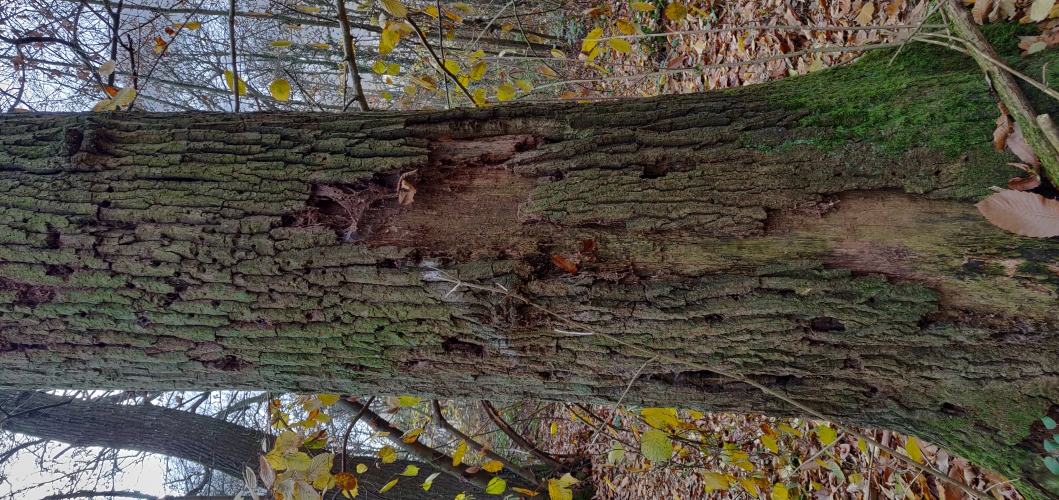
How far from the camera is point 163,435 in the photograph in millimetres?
4016

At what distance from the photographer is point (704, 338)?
1610 millimetres

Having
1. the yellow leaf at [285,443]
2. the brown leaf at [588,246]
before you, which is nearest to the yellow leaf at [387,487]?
the yellow leaf at [285,443]

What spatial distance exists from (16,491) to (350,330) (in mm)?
4550

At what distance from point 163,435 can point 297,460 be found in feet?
8.33

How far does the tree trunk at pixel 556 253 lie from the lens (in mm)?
1518

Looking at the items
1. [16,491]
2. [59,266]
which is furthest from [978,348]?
[16,491]

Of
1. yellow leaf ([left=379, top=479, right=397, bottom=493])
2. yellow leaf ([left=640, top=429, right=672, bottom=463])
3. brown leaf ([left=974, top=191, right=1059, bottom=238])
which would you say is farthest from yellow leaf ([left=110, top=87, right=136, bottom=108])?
brown leaf ([left=974, top=191, right=1059, bottom=238])

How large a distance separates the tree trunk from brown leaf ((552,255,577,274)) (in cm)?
3

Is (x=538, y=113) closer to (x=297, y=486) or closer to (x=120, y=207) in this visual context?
(x=120, y=207)

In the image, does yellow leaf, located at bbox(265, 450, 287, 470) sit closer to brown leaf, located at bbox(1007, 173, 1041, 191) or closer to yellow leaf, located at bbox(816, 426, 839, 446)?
yellow leaf, located at bbox(816, 426, 839, 446)

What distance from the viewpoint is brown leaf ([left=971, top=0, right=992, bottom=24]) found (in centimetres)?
185

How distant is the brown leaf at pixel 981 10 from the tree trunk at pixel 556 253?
0.99 feet

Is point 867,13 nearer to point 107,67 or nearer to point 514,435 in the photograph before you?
point 514,435

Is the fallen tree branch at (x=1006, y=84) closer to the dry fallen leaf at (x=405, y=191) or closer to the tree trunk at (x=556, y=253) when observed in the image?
the tree trunk at (x=556, y=253)
